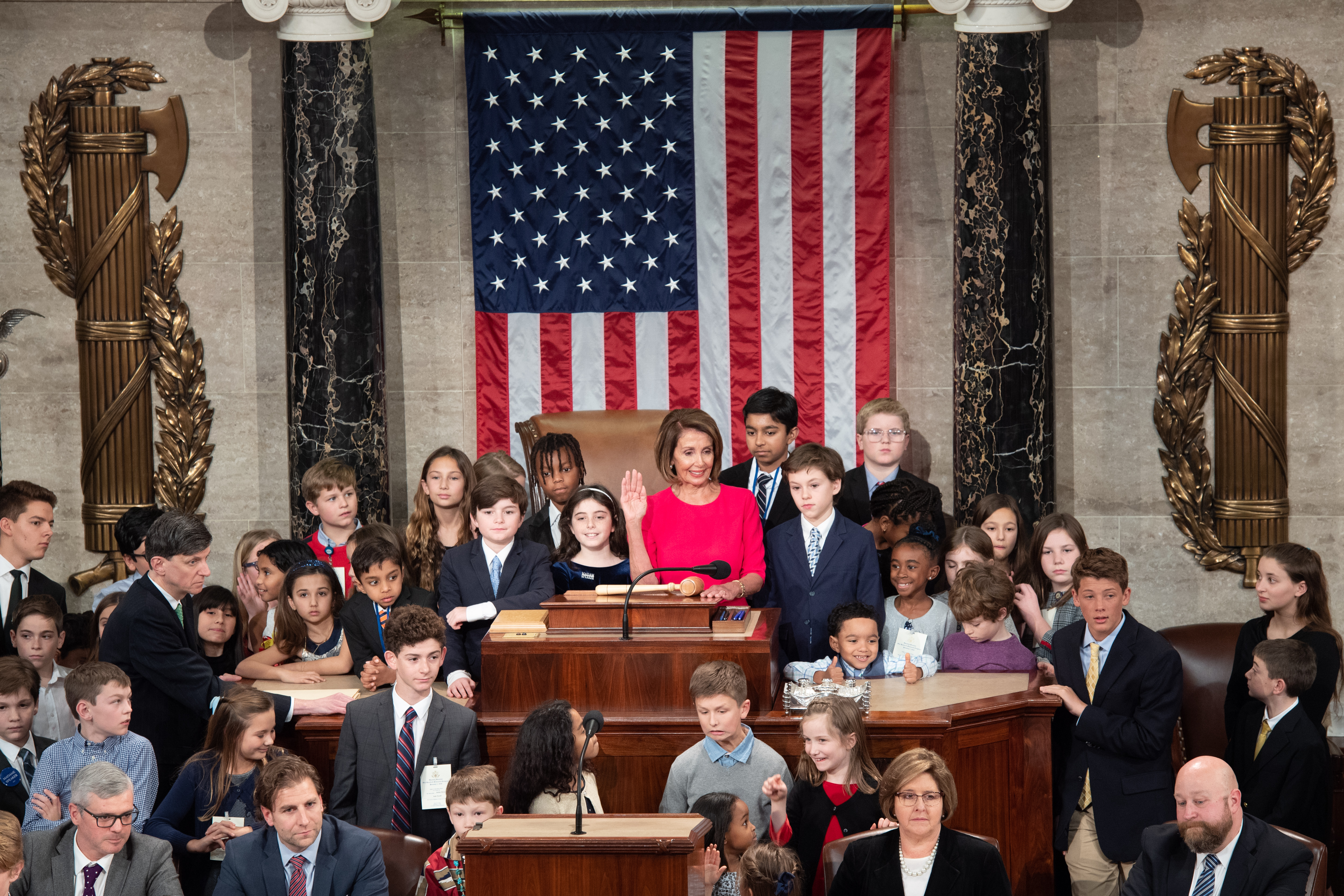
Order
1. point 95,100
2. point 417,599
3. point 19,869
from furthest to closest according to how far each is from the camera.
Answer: point 95,100 → point 417,599 → point 19,869

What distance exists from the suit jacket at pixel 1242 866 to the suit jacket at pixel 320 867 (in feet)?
8.21

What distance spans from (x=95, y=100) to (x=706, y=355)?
422cm

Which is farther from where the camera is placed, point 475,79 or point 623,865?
point 475,79

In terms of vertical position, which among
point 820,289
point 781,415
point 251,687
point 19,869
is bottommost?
point 19,869

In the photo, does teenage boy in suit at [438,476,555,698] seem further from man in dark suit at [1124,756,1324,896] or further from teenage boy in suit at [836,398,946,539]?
man in dark suit at [1124,756,1324,896]

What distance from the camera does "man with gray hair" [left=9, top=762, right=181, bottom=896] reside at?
5.12m

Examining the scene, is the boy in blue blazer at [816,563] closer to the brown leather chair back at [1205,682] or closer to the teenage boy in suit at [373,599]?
the teenage boy in suit at [373,599]

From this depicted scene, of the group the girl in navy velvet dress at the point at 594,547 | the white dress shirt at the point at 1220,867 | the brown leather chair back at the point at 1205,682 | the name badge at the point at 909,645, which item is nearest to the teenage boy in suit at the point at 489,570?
the girl in navy velvet dress at the point at 594,547

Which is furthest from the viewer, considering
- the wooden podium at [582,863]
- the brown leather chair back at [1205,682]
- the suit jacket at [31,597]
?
the brown leather chair back at [1205,682]

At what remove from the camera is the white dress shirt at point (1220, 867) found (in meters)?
5.11

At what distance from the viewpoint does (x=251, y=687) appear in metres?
5.99

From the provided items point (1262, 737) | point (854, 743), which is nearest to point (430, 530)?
point (854, 743)

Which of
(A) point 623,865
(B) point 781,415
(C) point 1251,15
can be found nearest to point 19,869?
(A) point 623,865

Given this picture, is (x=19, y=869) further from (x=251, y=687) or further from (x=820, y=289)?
(x=820, y=289)
